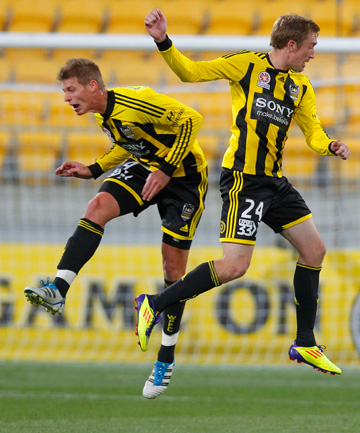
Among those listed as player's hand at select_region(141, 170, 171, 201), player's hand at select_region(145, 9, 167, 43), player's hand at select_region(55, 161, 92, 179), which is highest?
player's hand at select_region(145, 9, 167, 43)

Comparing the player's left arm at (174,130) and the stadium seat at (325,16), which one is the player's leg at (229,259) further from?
the stadium seat at (325,16)

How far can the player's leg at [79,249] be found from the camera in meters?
4.87

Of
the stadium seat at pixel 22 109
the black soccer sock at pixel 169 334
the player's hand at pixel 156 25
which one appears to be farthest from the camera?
the stadium seat at pixel 22 109

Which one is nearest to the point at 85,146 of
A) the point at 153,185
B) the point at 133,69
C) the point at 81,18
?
the point at 133,69

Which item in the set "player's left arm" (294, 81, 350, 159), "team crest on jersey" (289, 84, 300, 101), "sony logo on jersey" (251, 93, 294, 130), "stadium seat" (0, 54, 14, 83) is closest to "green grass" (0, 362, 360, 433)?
"player's left arm" (294, 81, 350, 159)

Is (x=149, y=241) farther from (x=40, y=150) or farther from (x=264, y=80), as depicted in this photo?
(x=264, y=80)

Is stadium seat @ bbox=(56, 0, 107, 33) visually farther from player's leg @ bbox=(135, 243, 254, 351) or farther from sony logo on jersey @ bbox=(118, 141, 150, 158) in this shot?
player's leg @ bbox=(135, 243, 254, 351)

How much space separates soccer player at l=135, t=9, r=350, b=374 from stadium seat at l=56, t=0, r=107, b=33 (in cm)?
790

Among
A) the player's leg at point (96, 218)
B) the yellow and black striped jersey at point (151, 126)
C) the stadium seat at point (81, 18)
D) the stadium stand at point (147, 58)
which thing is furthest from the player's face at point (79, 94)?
the stadium seat at point (81, 18)

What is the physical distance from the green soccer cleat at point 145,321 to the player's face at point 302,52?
1.68 metres

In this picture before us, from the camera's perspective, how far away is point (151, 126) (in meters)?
5.28

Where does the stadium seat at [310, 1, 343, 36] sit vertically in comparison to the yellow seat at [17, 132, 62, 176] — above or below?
above

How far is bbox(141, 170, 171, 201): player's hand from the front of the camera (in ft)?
16.8

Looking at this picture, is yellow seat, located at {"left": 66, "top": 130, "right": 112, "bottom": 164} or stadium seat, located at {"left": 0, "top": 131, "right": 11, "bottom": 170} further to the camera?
stadium seat, located at {"left": 0, "top": 131, "right": 11, "bottom": 170}
